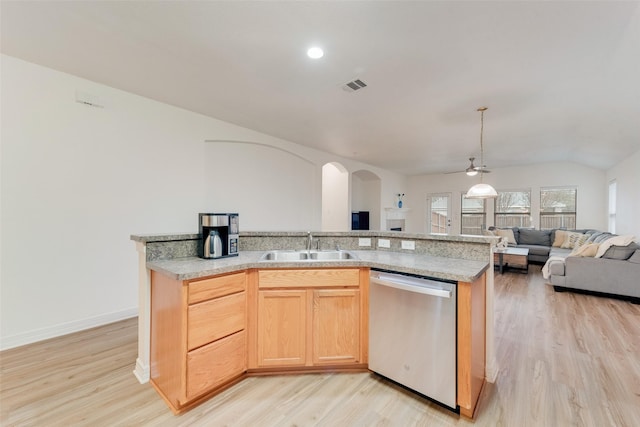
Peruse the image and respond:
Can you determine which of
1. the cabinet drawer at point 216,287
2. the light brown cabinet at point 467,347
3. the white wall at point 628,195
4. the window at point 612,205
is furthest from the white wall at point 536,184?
the cabinet drawer at point 216,287

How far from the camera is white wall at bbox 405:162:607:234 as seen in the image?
265 inches

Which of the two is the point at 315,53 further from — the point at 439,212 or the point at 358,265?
the point at 439,212

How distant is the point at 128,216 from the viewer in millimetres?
3176

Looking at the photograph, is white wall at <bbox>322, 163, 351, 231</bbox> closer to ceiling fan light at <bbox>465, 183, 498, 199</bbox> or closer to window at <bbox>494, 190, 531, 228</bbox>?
ceiling fan light at <bbox>465, 183, 498, 199</bbox>

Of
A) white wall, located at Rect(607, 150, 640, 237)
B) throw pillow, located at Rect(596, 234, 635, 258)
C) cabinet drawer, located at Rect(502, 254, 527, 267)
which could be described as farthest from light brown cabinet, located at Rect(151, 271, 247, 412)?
white wall, located at Rect(607, 150, 640, 237)

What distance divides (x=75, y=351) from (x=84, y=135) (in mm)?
2127

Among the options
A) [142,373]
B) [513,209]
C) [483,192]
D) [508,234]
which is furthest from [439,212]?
[142,373]

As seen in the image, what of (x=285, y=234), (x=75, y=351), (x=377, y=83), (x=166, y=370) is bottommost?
(x=75, y=351)

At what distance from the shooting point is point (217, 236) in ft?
7.04

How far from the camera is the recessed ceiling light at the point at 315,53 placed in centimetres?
224

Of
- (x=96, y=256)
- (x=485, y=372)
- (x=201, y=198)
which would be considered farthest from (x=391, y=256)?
(x=96, y=256)

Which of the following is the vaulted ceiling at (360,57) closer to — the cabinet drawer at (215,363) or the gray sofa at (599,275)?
the gray sofa at (599,275)

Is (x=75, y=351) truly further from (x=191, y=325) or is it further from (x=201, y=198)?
(x=201, y=198)

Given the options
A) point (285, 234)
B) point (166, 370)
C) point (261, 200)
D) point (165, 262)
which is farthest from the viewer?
point (261, 200)
